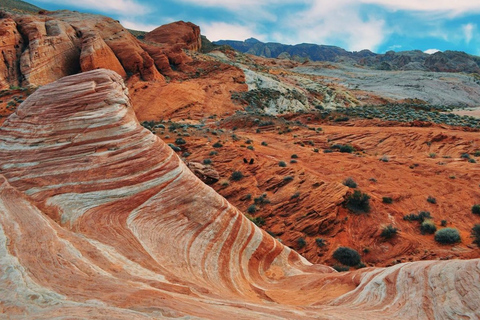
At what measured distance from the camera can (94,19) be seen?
48.8 m

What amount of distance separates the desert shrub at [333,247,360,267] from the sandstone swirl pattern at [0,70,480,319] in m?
3.53

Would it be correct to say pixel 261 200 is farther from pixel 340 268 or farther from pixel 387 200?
pixel 387 200

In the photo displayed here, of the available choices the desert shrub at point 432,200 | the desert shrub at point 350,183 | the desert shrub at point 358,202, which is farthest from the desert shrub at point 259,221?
the desert shrub at point 432,200

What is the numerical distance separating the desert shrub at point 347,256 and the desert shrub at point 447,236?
153 inches

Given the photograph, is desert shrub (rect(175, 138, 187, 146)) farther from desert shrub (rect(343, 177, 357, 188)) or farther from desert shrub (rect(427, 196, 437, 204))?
desert shrub (rect(427, 196, 437, 204))

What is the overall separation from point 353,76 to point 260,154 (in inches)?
3206

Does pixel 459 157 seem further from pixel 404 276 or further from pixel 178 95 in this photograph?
pixel 178 95

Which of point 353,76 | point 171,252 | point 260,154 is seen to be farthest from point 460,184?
point 353,76

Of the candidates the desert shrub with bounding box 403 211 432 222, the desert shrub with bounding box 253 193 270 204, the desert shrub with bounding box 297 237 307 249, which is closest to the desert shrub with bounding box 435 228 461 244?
the desert shrub with bounding box 403 211 432 222

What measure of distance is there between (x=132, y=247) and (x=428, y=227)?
1324 cm

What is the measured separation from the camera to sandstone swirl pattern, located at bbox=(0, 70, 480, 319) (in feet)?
13.3

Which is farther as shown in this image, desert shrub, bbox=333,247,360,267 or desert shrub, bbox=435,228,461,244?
desert shrub, bbox=435,228,461,244

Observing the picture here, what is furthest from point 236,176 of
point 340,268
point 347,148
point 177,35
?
point 177,35

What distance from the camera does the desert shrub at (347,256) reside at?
37.9 feet
